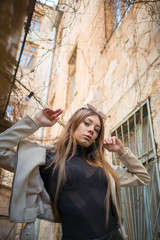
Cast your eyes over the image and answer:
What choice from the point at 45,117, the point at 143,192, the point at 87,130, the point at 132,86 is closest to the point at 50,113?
the point at 45,117

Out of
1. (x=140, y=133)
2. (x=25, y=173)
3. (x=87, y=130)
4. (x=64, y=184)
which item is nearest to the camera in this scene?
(x=25, y=173)

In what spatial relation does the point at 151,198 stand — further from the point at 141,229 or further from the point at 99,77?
the point at 99,77

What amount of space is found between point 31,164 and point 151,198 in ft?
4.78

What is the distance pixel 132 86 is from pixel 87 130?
155 centimetres

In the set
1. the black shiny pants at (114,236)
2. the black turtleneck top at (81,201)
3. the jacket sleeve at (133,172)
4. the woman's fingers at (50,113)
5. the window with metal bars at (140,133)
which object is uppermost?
the window with metal bars at (140,133)

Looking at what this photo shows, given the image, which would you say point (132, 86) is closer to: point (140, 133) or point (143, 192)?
point (140, 133)

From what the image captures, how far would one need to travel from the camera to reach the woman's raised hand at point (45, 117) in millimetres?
1512

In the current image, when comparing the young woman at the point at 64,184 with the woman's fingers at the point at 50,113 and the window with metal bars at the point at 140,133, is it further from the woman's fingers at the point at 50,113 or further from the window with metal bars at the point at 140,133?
the window with metal bars at the point at 140,133

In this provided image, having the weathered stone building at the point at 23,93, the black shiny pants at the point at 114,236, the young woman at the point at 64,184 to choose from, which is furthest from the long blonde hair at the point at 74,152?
the weathered stone building at the point at 23,93

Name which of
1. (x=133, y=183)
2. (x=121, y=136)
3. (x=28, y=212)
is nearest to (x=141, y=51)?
(x=121, y=136)

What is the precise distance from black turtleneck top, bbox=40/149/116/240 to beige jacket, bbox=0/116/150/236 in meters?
0.09

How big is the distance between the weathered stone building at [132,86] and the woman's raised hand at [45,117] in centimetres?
125

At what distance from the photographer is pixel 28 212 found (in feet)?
4.03

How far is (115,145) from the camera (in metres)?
1.79
